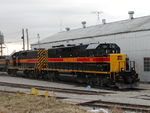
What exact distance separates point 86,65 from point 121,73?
3803 millimetres

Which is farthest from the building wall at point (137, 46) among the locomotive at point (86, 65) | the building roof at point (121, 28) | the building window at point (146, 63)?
the locomotive at point (86, 65)

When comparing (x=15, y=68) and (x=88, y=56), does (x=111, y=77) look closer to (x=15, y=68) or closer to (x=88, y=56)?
(x=88, y=56)

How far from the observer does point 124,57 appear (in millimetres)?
23031

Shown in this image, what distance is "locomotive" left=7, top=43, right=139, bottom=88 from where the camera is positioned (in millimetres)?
22438

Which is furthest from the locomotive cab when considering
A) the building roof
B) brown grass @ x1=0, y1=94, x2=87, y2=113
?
brown grass @ x1=0, y1=94, x2=87, y2=113

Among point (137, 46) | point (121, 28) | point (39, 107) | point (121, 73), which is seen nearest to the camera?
point (39, 107)

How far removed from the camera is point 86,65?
2488 centimetres

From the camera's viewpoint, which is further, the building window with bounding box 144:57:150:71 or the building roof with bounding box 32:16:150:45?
the building roof with bounding box 32:16:150:45

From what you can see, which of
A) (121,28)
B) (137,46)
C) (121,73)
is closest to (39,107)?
(121,73)

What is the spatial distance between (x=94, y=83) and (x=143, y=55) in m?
5.77

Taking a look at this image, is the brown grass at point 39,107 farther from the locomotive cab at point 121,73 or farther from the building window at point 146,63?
the building window at point 146,63

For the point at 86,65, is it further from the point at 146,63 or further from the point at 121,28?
the point at 121,28

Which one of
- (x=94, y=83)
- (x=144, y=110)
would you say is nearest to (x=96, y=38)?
(x=94, y=83)

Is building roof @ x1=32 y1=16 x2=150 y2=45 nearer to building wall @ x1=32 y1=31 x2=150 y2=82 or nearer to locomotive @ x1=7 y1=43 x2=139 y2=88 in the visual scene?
building wall @ x1=32 y1=31 x2=150 y2=82
